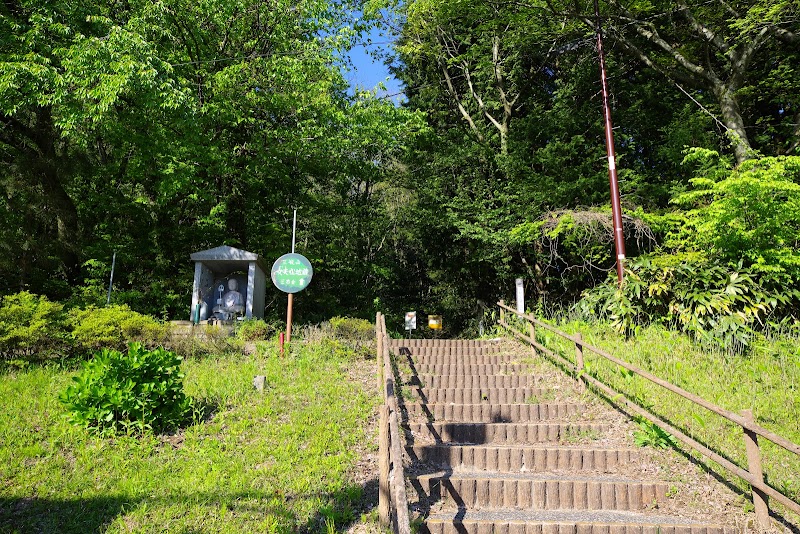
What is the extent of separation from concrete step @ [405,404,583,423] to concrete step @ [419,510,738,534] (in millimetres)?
2227

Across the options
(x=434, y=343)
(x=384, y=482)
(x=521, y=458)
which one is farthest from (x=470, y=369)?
(x=384, y=482)

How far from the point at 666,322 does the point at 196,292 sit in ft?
33.0

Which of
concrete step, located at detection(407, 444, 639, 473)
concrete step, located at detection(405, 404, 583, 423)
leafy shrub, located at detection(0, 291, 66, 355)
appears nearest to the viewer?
concrete step, located at detection(407, 444, 639, 473)

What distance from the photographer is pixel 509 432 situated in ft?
20.7

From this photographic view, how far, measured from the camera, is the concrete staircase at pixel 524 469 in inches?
177

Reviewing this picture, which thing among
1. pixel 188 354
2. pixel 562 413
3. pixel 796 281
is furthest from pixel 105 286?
pixel 796 281

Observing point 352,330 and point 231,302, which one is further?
point 231,302

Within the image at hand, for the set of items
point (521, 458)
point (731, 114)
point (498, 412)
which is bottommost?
point (521, 458)

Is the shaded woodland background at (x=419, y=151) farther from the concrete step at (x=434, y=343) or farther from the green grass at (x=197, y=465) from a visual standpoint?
the green grass at (x=197, y=465)

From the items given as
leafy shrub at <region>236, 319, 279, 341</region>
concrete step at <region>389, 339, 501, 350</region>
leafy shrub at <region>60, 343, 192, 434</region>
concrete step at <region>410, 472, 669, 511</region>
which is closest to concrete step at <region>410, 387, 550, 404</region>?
concrete step at <region>410, 472, 669, 511</region>

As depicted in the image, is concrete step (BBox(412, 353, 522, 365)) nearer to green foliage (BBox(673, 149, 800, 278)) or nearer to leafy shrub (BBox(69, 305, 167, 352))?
green foliage (BBox(673, 149, 800, 278))

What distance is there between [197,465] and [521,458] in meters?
3.39

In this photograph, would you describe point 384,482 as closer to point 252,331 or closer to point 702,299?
point 702,299

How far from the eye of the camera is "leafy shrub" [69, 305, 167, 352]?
28.9 feet
